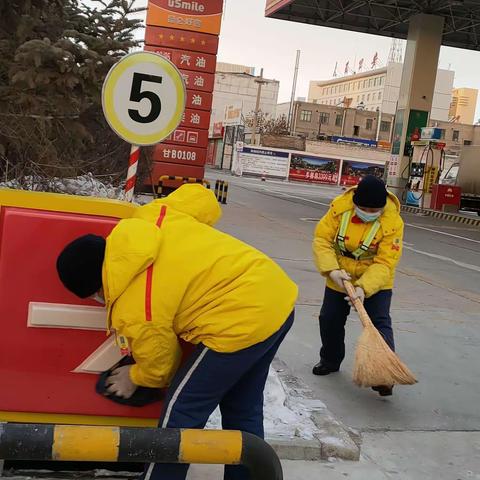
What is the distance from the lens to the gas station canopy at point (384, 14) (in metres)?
25.0

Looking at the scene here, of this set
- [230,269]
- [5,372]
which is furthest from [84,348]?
[230,269]

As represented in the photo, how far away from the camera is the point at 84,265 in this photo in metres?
2.20

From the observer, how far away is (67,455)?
5.94 feet

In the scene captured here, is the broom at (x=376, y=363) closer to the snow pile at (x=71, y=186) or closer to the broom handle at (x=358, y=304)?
the broom handle at (x=358, y=304)

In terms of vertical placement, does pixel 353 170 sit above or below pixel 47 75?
below

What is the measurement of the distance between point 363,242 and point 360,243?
30 mm

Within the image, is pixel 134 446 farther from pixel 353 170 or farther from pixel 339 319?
pixel 353 170

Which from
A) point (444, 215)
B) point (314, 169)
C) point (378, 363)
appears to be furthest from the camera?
Answer: point (314, 169)

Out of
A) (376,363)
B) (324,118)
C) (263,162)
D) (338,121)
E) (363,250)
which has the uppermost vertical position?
(324,118)

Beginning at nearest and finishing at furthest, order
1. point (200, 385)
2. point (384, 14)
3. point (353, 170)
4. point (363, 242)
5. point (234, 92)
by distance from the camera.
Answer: point (200, 385), point (363, 242), point (384, 14), point (353, 170), point (234, 92)

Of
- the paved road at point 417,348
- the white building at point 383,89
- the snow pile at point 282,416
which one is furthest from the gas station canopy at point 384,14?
the white building at point 383,89

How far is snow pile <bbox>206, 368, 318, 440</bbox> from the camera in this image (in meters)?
3.55

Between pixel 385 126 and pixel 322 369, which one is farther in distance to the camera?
pixel 385 126

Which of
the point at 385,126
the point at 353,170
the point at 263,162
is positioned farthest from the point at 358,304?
the point at 385,126
